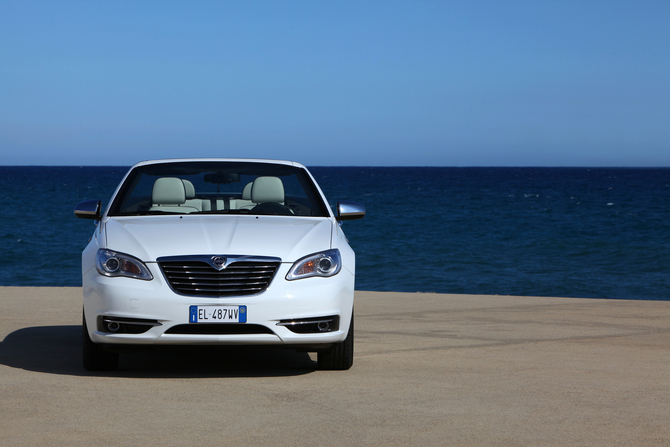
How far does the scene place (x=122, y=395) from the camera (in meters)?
5.25

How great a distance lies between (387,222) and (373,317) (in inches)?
1195

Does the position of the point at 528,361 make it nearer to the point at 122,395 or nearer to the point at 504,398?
the point at 504,398

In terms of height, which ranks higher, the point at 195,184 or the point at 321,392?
the point at 195,184

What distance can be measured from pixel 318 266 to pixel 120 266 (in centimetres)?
134

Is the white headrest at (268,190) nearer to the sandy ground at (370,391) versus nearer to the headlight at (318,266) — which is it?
the headlight at (318,266)

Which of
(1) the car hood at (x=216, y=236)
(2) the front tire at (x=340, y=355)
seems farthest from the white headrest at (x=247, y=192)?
(2) the front tire at (x=340, y=355)

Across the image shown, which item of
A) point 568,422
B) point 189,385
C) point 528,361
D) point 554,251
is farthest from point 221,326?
point 554,251

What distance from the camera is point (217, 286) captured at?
5.51 m

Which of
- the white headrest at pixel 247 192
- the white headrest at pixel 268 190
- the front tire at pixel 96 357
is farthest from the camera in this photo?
the white headrest at pixel 247 192

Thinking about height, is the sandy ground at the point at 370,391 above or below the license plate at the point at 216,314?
below

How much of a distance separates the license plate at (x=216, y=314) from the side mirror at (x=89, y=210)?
1.58 m

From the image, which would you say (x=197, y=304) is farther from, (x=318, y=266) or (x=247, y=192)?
(x=247, y=192)

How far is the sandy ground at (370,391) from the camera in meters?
4.33

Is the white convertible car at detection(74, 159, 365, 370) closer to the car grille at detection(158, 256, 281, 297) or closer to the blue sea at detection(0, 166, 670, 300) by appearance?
the car grille at detection(158, 256, 281, 297)
